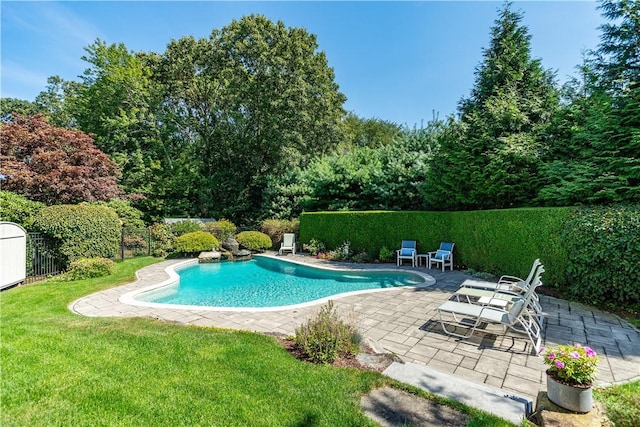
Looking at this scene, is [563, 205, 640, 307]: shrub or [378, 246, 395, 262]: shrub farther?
[378, 246, 395, 262]: shrub

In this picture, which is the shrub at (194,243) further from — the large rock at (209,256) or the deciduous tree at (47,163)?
the deciduous tree at (47,163)

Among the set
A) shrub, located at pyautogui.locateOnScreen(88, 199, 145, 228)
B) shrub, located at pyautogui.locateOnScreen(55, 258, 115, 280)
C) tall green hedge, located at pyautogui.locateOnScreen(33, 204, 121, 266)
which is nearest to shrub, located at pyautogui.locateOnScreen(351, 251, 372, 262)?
shrub, located at pyautogui.locateOnScreen(55, 258, 115, 280)

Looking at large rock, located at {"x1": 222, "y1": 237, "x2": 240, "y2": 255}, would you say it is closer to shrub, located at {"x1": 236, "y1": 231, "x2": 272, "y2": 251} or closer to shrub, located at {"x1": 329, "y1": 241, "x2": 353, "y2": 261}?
shrub, located at {"x1": 236, "y1": 231, "x2": 272, "y2": 251}

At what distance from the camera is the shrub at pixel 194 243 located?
1521 centimetres

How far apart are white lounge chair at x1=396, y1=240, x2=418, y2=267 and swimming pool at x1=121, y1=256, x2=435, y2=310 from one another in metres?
1.31

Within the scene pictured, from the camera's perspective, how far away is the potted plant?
2.62 metres

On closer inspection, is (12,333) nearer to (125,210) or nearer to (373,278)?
(373,278)

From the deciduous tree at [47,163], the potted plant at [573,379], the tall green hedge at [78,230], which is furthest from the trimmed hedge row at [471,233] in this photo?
the deciduous tree at [47,163]

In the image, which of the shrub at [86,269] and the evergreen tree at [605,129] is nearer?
the evergreen tree at [605,129]

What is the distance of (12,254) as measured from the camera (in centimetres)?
853

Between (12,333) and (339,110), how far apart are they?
24570 mm

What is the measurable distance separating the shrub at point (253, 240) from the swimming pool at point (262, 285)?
2903 millimetres

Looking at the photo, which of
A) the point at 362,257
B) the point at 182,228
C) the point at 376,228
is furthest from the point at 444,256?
the point at 182,228

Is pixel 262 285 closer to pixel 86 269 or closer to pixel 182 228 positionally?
pixel 86 269
